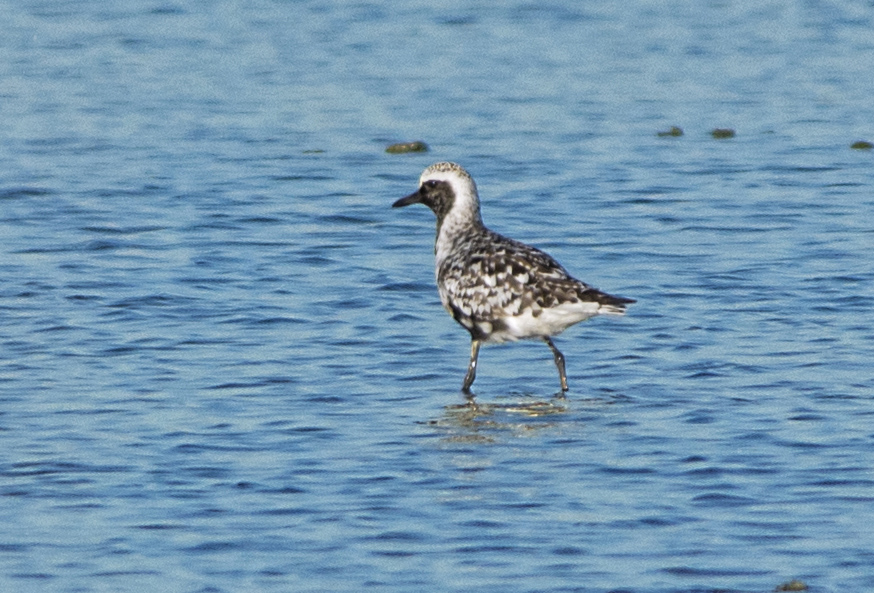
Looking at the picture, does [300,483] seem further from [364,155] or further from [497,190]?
[364,155]

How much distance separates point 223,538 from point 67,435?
7.65 ft

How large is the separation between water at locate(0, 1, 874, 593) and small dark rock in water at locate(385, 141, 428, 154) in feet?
0.64

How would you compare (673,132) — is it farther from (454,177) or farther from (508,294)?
(508,294)

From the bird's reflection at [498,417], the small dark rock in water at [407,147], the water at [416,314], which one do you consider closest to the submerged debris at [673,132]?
the water at [416,314]

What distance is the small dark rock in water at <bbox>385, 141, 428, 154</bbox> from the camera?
70.1 ft

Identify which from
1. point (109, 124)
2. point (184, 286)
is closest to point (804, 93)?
point (109, 124)

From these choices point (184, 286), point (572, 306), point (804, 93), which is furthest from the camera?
point (804, 93)

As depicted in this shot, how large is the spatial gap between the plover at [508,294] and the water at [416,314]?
0.44m

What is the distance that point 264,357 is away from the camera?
1291 centimetres

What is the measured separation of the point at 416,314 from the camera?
14.4 meters

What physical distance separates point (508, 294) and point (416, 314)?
261 centimetres

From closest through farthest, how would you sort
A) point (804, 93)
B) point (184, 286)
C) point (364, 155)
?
point (184, 286) < point (364, 155) < point (804, 93)

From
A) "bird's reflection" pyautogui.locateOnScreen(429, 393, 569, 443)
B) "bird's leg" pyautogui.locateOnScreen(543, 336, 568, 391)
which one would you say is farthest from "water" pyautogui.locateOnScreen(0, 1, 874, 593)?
"bird's leg" pyautogui.locateOnScreen(543, 336, 568, 391)

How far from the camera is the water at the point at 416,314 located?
28.7 feet
